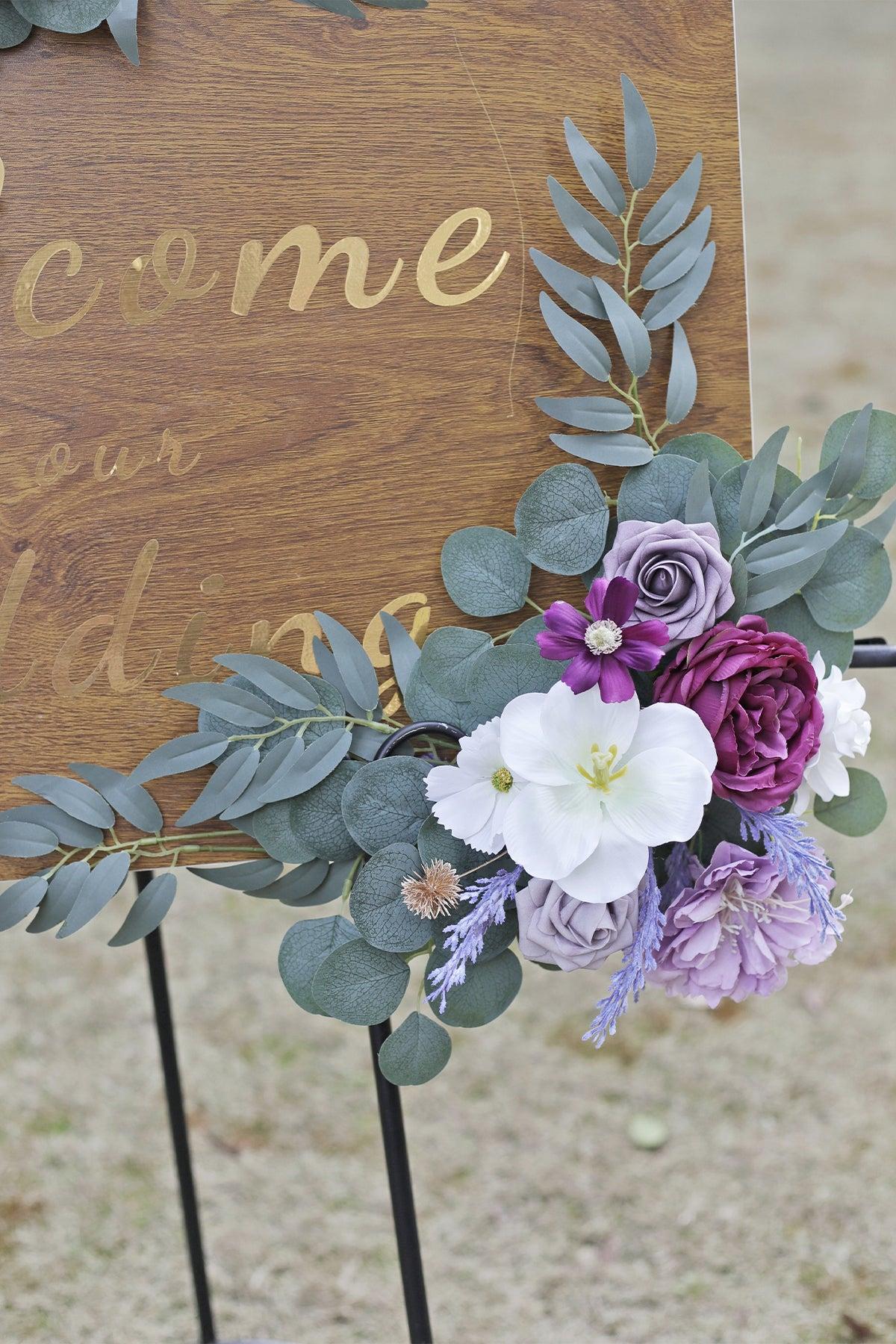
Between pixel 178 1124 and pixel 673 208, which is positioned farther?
pixel 178 1124

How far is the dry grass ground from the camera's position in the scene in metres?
1.43

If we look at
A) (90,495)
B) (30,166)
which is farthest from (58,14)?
(90,495)

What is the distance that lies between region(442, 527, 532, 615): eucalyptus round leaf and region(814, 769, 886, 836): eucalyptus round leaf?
27 centimetres

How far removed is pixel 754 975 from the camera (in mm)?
754

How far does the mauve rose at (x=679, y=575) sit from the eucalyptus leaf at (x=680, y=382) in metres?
0.08

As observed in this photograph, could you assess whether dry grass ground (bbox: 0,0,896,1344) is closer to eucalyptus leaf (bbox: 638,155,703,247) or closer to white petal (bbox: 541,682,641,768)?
white petal (bbox: 541,682,641,768)

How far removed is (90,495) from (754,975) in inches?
20.3

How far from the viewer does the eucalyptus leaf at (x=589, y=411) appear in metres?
0.72

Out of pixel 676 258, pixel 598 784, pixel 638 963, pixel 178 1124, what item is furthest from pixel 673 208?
pixel 178 1124

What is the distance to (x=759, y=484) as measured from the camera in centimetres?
73

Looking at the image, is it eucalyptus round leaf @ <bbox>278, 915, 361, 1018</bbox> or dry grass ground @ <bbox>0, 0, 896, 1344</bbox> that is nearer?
eucalyptus round leaf @ <bbox>278, 915, 361, 1018</bbox>

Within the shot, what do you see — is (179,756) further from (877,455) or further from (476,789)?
(877,455)

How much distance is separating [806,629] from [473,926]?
290 mm

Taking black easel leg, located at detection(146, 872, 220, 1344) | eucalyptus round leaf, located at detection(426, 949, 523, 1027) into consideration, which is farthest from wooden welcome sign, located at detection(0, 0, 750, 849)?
black easel leg, located at detection(146, 872, 220, 1344)
